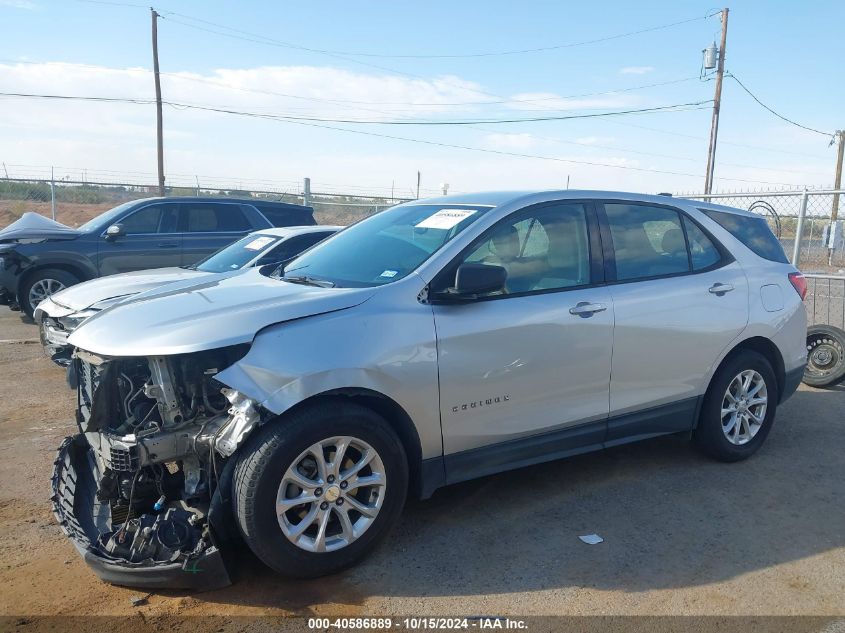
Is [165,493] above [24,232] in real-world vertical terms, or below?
below

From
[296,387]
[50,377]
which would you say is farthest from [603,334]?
[50,377]

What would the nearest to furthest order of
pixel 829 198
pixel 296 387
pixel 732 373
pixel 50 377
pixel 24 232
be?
1. pixel 296 387
2. pixel 732 373
3. pixel 50 377
4. pixel 829 198
5. pixel 24 232

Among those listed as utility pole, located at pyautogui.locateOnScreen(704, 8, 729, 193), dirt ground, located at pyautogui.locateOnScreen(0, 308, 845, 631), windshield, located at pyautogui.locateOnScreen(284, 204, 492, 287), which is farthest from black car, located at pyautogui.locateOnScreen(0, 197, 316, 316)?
utility pole, located at pyautogui.locateOnScreen(704, 8, 729, 193)

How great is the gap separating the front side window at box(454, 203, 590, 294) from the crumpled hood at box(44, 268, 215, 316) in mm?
3286

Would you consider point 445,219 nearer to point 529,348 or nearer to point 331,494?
point 529,348

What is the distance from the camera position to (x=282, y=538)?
3.15 m

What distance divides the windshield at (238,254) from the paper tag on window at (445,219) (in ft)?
11.5

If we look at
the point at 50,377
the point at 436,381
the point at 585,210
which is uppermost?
the point at 585,210

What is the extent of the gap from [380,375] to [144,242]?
25.4ft

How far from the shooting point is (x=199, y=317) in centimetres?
334

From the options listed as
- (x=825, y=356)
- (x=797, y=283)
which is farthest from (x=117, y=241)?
(x=825, y=356)

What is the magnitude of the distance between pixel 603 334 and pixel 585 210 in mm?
812

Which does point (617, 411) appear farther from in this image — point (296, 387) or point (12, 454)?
point (12, 454)

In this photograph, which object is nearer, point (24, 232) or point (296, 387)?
point (296, 387)
